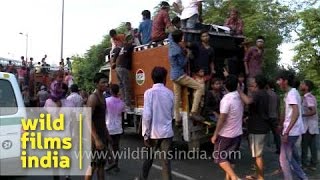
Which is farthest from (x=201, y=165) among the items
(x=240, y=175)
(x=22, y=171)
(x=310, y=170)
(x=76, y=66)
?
(x=76, y=66)

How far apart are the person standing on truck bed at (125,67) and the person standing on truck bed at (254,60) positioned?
9.63 feet

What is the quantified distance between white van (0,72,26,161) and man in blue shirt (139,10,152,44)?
16.1ft

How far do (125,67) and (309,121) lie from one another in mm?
4553

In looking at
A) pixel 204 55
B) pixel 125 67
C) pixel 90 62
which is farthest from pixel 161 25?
pixel 90 62

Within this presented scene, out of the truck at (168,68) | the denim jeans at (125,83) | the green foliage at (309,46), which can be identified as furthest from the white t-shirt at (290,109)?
the green foliage at (309,46)

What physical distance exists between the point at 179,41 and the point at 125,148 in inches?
154

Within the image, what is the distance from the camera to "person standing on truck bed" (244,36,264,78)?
956 centimetres

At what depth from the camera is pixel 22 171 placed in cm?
684

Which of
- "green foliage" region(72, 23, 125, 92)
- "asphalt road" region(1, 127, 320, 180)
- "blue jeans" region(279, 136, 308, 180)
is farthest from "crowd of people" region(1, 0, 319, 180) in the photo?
"green foliage" region(72, 23, 125, 92)

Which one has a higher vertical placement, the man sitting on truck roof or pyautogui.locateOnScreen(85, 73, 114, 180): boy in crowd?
the man sitting on truck roof

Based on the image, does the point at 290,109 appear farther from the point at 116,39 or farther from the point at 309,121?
the point at 116,39

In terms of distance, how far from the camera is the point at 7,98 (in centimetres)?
680

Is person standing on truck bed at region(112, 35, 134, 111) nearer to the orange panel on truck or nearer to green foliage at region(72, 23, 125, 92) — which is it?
the orange panel on truck

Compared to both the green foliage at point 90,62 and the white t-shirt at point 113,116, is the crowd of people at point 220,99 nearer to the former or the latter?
the white t-shirt at point 113,116
